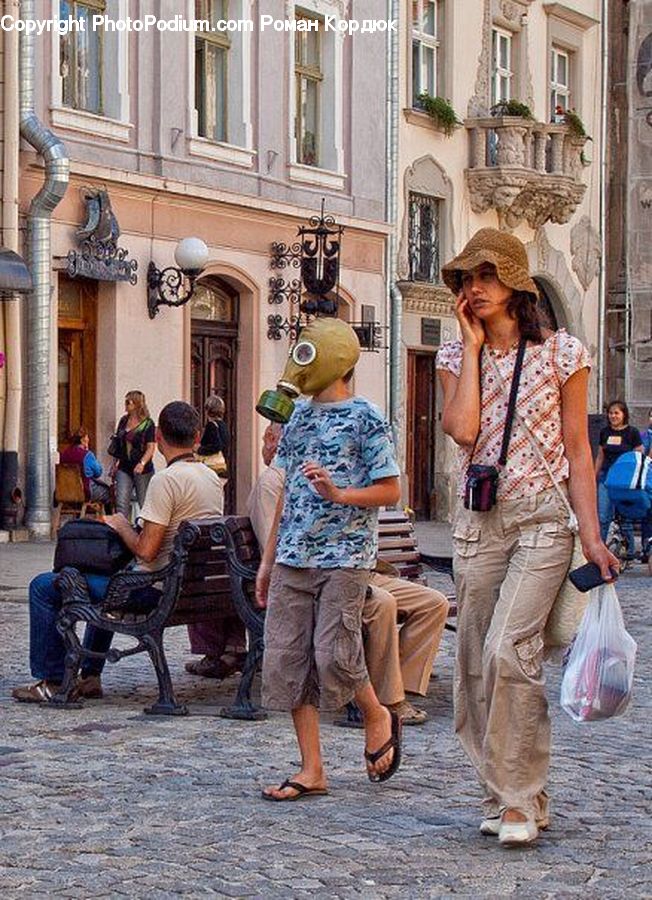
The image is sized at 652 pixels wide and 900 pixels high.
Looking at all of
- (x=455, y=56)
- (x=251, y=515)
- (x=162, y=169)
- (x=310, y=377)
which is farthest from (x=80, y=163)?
(x=310, y=377)

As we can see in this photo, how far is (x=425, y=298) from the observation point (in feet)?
100

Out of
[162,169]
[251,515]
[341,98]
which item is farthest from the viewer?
[341,98]

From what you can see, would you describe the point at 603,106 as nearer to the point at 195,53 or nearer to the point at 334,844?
the point at 195,53

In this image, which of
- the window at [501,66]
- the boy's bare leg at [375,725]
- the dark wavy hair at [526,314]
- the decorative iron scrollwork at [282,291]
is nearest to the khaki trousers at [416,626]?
the boy's bare leg at [375,725]

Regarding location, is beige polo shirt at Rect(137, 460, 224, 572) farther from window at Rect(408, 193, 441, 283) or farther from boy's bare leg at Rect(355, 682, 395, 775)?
window at Rect(408, 193, 441, 283)

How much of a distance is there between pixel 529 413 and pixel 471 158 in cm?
2562

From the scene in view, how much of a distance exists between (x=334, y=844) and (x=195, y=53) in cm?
2051

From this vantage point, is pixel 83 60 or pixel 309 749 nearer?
pixel 309 749

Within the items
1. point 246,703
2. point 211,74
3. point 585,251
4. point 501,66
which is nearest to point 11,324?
point 211,74

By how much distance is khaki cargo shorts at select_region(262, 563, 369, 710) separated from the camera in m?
7.34

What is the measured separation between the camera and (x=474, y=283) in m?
6.70

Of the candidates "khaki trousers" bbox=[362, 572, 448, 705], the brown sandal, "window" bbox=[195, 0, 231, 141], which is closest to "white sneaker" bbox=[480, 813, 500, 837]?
"khaki trousers" bbox=[362, 572, 448, 705]

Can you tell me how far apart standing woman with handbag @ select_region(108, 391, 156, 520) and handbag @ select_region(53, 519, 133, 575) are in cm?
1260

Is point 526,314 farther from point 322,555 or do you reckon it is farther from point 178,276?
point 178,276
